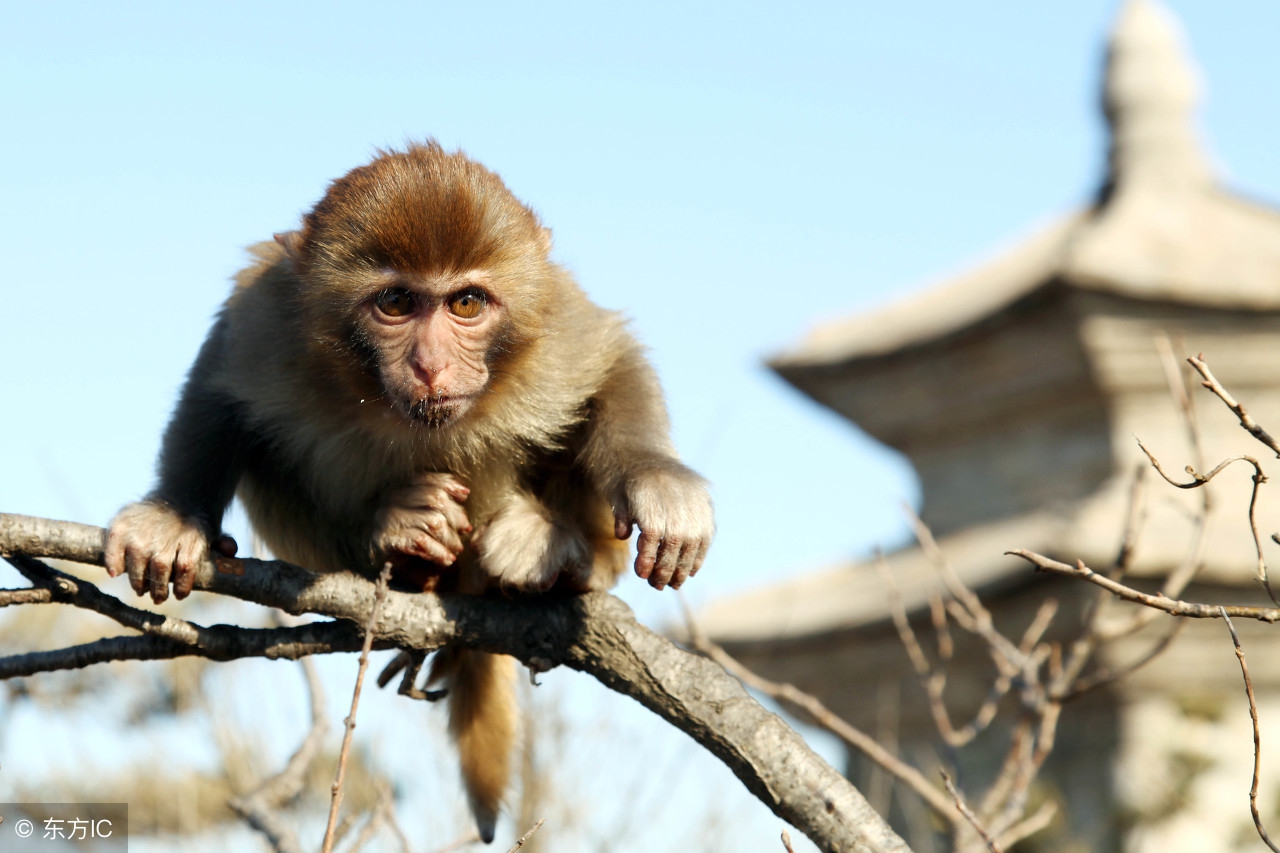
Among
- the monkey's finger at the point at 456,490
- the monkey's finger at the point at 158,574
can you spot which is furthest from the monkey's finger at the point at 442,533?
the monkey's finger at the point at 158,574

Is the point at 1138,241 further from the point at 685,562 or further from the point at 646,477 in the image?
the point at 685,562

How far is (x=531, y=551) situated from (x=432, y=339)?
25.2 inches

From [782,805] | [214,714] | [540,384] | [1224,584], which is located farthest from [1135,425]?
[782,805]

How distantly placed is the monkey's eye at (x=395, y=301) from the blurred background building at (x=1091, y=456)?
648 cm

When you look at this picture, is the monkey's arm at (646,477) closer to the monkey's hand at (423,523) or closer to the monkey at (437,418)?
the monkey at (437,418)

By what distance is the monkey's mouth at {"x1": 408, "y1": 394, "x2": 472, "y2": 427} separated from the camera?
3582 mm

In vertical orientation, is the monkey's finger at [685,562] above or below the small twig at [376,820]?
above

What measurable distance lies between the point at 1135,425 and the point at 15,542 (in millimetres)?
10488

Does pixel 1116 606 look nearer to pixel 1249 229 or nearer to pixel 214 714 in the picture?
pixel 1249 229

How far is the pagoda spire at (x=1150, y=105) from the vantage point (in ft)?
43.7

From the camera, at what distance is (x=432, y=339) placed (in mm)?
3643

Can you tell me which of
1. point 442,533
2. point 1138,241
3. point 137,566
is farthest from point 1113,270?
point 137,566

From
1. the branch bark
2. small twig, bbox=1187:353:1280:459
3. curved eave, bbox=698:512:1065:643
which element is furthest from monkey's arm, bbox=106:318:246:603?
curved eave, bbox=698:512:1065:643

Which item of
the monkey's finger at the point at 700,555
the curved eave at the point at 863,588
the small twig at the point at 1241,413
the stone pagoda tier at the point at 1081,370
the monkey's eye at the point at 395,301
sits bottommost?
the curved eave at the point at 863,588
